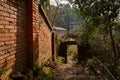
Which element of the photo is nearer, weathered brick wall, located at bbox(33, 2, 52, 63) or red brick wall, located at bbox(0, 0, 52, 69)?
red brick wall, located at bbox(0, 0, 52, 69)

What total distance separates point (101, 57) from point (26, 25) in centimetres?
840

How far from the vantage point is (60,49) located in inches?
795

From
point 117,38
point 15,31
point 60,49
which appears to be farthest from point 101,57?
point 15,31

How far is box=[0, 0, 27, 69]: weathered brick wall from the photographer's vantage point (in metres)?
4.46

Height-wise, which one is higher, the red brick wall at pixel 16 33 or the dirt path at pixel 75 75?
the red brick wall at pixel 16 33

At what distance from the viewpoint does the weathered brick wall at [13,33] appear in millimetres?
4465

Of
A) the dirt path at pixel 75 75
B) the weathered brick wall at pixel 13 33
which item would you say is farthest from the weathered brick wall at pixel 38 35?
the dirt path at pixel 75 75

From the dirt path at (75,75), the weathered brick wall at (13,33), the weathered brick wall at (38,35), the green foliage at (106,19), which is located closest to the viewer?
the weathered brick wall at (13,33)

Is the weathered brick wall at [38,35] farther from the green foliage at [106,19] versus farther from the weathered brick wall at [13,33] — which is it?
the green foliage at [106,19]

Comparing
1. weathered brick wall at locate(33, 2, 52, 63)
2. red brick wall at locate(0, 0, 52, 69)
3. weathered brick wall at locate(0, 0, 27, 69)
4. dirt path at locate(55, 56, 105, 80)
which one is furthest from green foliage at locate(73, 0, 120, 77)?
weathered brick wall at locate(0, 0, 27, 69)

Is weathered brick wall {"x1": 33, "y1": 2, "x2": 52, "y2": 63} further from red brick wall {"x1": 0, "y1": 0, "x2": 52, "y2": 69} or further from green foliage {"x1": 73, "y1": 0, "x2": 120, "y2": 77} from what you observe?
green foliage {"x1": 73, "y1": 0, "x2": 120, "y2": 77}

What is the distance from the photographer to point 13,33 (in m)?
5.23

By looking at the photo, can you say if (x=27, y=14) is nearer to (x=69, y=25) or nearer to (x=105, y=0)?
(x=105, y=0)

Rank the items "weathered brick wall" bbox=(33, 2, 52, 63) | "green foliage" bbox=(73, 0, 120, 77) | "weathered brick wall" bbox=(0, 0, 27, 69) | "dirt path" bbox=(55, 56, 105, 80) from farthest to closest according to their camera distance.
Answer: "green foliage" bbox=(73, 0, 120, 77), "dirt path" bbox=(55, 56, 105, 80), "weathered brick wall" bbox=(33, 2, 52, 63), "weathered brick wall" bbox=(0, 0, 27, 69)
